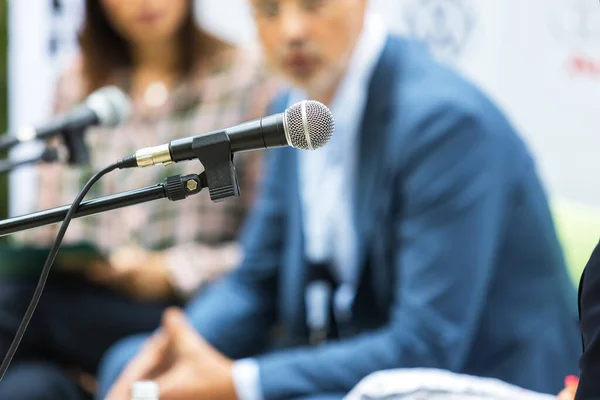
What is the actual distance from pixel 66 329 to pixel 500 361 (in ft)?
3.27

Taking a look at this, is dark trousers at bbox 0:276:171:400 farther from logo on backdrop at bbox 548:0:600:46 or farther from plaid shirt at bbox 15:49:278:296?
logo on backdrop at bbox 548:0:600:46

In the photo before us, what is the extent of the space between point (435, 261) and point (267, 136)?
569mm

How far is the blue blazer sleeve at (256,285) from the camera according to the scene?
1.54m

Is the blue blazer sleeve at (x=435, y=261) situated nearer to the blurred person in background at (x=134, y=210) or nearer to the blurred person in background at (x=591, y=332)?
the blurred person in background at (x=591, y=332)

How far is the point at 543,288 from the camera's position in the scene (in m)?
1.34

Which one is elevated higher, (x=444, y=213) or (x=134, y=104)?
(x=134, y=104)

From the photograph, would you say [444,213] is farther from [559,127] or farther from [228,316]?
[559,127]

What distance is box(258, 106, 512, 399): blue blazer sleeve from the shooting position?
1.19 meters

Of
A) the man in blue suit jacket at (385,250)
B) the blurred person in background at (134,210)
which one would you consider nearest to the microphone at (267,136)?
the man in blue suit jacket at (385,250)

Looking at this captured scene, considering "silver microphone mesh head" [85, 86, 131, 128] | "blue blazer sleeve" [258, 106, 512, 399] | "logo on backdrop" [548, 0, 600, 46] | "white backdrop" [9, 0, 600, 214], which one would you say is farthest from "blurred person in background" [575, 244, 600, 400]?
"logo on backdrop" [548, 0, 600, 46]

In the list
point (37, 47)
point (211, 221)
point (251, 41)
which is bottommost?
point (211, 221)

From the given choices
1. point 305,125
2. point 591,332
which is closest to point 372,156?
point 305,125

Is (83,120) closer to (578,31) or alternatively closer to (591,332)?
(591,332)

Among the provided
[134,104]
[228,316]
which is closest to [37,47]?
[134,104]
